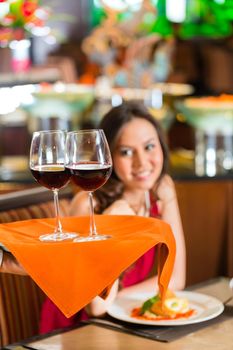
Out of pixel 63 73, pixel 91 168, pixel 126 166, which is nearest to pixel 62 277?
pixel 91 168

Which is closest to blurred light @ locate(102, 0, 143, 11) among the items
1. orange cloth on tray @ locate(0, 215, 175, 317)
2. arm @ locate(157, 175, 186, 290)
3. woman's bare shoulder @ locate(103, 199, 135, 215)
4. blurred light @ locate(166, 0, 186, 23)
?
blurred light @ locate(166, 0, 186, 23)

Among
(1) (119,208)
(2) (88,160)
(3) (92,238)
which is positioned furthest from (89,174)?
(1) (119,208)

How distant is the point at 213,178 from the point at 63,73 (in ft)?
7.98

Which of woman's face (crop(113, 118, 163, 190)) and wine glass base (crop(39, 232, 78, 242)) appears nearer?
wine glass base (crop(39, 232, 78, 242))

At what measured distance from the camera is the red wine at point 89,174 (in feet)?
5.75

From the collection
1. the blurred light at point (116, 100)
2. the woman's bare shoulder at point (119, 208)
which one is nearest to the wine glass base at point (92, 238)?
the woman's bare shoulder at point (119, 208)

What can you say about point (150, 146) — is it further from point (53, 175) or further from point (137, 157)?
point (53, 175)

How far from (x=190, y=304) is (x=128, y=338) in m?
0.27

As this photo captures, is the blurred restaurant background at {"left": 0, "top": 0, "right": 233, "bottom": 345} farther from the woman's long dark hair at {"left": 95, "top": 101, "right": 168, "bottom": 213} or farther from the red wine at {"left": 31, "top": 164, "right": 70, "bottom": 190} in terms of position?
the red wine at {"left": 31, "top": 164, "right": 70, "bottom": 190}

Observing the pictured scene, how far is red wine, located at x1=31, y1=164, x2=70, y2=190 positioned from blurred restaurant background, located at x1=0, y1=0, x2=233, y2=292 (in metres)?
0.83

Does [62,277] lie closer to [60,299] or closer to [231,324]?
[60,299]

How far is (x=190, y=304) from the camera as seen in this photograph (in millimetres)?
2094

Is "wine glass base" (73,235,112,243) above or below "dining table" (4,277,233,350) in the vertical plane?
above

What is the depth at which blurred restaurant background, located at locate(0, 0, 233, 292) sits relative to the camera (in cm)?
408
